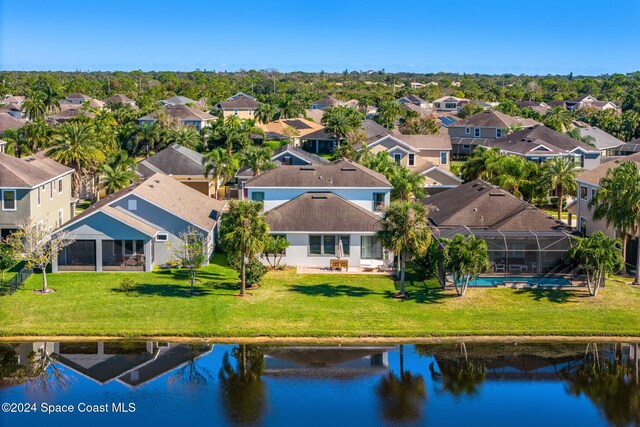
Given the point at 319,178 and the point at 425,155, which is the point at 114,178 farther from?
the point at 425,155

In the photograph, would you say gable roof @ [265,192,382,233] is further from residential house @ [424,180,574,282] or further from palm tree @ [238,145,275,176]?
palm tree @ [238,145,275,176]

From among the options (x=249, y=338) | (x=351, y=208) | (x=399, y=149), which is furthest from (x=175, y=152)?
(x=249, y=338)

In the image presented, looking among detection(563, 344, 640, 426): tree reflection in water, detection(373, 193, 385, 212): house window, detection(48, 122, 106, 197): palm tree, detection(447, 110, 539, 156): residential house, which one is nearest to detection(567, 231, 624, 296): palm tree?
detection(563, 344, 640, 426): tree reflection in water

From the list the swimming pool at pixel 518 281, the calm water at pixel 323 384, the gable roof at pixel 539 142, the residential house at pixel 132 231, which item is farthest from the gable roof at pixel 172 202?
→ the gable roof at pixel 539 142

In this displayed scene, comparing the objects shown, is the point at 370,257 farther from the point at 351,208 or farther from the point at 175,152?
the point at 175,152

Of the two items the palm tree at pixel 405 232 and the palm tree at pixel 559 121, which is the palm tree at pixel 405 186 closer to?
the palm tree at pixel 405 232

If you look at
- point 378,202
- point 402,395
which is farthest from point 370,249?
point 402,395
